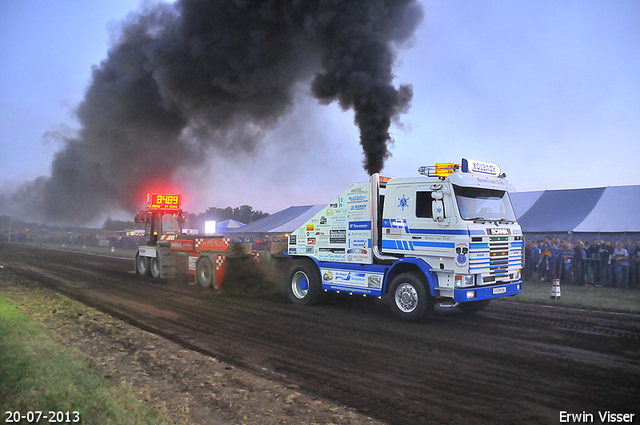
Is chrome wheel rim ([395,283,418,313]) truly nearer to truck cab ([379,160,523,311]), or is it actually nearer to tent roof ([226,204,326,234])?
truck cab ([379,160,523,311])

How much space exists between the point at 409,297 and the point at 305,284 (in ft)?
10.2

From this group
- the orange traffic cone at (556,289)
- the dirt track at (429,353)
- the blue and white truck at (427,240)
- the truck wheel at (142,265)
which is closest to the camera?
the dirt track at (429,353)

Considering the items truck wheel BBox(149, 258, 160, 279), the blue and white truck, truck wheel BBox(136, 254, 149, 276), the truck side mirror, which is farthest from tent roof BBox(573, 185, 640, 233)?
truck wheel BBox(136, 254, 149, 276)

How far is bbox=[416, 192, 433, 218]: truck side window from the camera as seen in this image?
8523 mm

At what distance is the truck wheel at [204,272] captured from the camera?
14.1 m

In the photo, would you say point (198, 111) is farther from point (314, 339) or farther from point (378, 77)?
point (314, 339)

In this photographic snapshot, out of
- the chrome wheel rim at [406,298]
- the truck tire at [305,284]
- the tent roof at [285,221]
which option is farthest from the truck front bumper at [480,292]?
the tent roof at [285,221]

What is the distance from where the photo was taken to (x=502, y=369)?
18.8 ft

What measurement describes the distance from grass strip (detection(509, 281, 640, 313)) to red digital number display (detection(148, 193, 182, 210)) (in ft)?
44.5

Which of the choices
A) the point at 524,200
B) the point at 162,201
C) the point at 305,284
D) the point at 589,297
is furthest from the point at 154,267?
the point at 524,200

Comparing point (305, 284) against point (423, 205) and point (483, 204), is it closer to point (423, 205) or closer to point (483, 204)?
point (423, 205)

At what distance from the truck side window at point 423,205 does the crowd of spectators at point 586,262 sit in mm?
9013

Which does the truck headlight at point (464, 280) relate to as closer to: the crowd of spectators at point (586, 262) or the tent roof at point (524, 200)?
the crowd of spectators at point (586, 262)

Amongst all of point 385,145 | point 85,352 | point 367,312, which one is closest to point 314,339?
point 367,312
